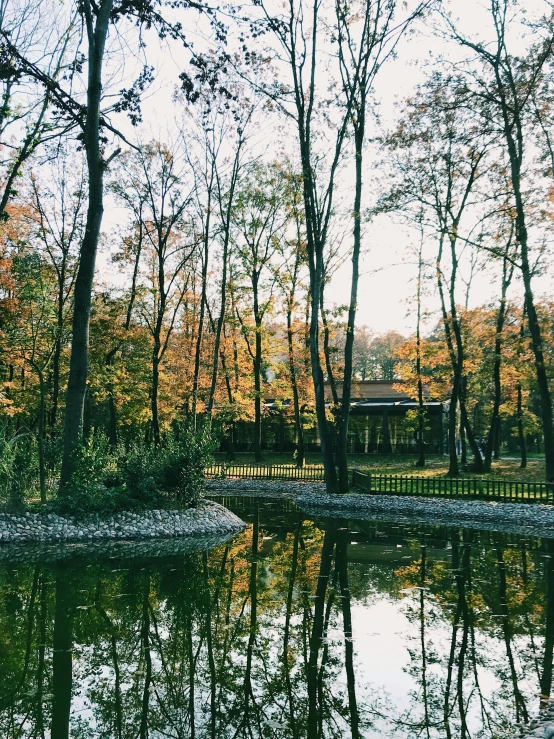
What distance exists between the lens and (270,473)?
27.2m

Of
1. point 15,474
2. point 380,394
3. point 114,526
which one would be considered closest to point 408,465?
point 380,394

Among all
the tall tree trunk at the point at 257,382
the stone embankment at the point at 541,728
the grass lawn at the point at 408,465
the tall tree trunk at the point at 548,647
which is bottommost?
the tall tree trunk at the point at 548,647

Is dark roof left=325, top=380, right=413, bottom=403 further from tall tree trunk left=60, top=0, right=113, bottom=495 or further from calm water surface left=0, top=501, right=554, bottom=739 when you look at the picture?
calm water surface left=0, top=501, right=554, bottom=739

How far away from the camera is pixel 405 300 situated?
3031 cm

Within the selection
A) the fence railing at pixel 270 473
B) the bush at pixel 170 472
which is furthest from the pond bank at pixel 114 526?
the fence railing at pixel 270 473

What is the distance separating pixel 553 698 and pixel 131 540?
9067 millimetres

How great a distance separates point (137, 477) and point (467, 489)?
35.9 feet

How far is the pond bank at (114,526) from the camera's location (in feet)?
40.2

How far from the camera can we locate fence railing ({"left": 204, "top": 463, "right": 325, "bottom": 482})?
26469 millimetres

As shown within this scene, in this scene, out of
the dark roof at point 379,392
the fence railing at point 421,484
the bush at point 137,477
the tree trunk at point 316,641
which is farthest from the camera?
the dark roof at point 379,392

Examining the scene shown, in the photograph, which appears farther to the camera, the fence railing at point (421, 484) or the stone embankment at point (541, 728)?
the fence railing at point (421, 484)

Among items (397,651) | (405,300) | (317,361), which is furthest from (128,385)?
(397,651)

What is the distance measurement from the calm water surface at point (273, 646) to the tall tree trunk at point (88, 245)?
4237 millimetres

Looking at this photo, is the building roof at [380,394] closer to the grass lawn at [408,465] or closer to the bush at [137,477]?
the grass lawn at [408,465]
